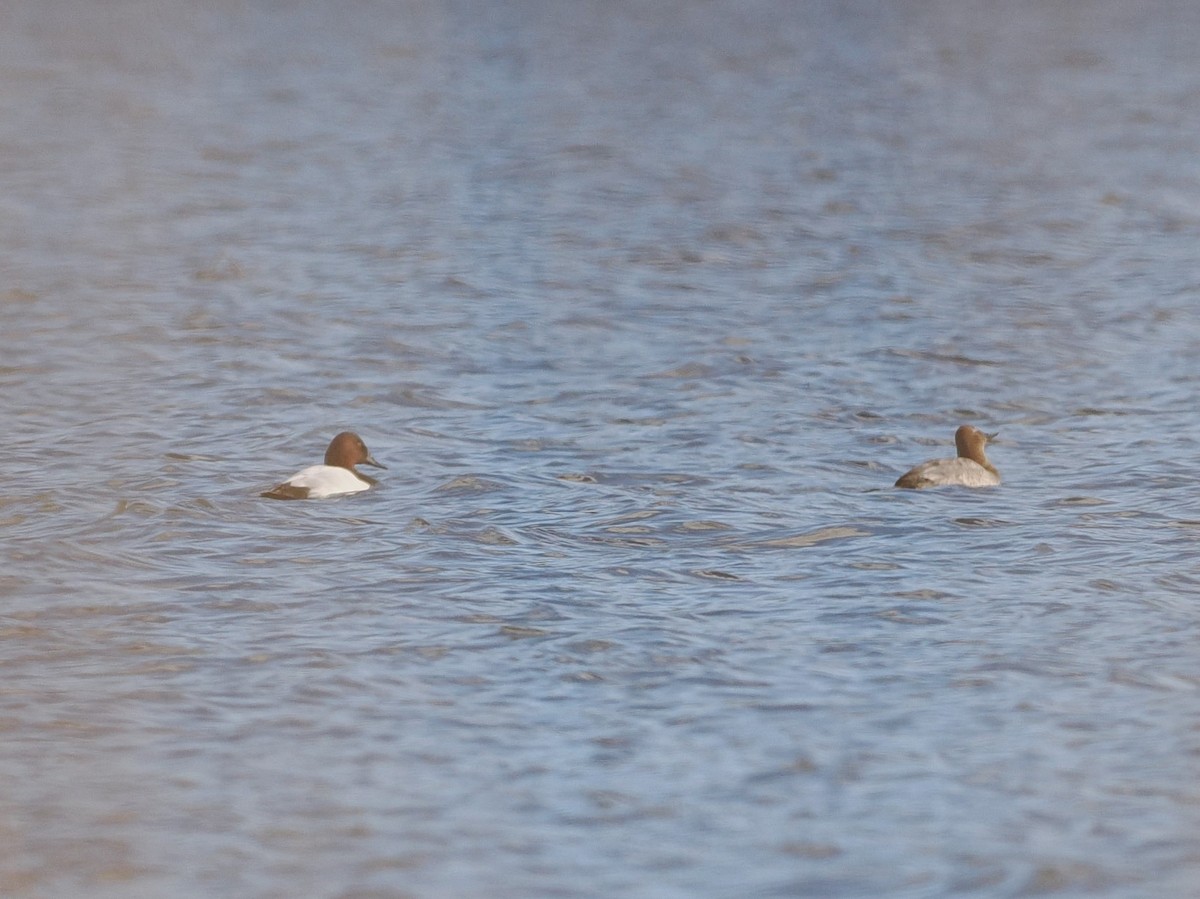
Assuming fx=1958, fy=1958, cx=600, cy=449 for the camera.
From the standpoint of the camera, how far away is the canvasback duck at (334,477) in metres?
12.6

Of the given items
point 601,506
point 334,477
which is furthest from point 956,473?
point 334,477

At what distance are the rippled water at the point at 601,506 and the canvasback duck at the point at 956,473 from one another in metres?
0.22

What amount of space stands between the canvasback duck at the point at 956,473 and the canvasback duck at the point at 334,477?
11.8 feet

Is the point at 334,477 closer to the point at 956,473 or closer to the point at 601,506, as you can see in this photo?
the point at 601,506

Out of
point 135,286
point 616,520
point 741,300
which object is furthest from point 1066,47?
point 616,520

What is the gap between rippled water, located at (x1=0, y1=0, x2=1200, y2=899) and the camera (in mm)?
7582

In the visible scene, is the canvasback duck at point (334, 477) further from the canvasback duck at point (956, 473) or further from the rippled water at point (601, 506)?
the canvasback duck at point (956, 473)

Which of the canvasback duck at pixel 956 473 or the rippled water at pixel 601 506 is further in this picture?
the canvasback duck at pixel 956 473

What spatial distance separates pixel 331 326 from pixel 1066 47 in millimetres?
23299

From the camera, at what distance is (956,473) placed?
1270 centimetres

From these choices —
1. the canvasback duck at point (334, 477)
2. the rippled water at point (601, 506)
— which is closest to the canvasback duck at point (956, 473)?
the rippled water at point (601, 506)

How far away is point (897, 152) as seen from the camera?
86.9 feet

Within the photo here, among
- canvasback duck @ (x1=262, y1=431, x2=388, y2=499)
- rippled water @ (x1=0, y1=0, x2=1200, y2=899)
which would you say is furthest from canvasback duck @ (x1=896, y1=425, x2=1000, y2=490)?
canvasback duck @ (x1=262, y1=431, x2=388, y2=499)

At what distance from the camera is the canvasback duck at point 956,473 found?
1266 centimetres
